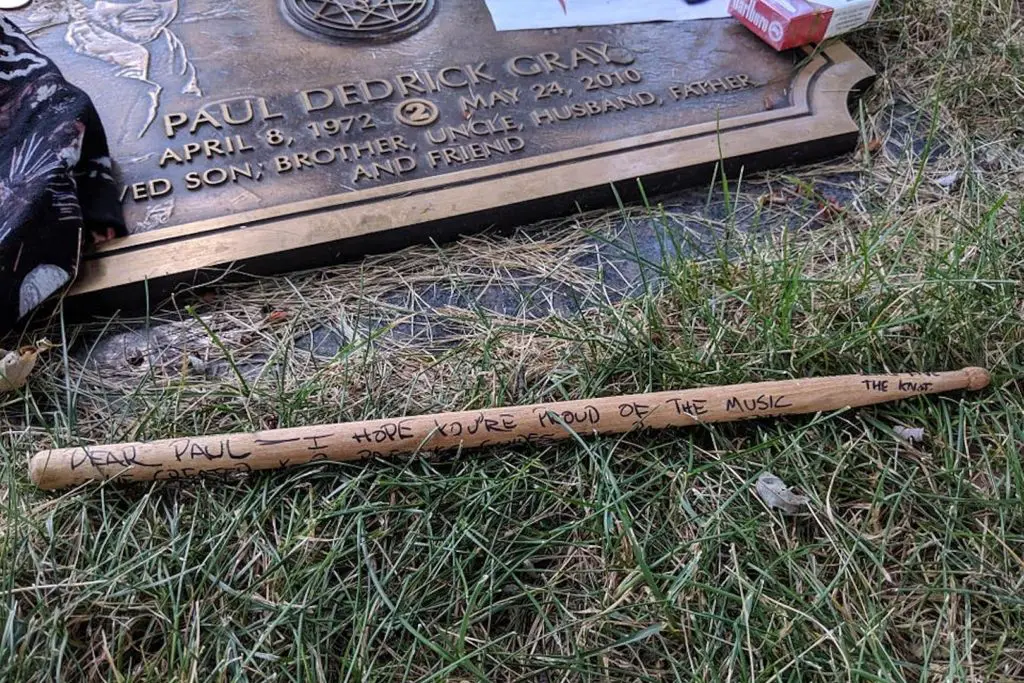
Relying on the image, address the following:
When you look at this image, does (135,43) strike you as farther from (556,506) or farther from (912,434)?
Result: (912,434)

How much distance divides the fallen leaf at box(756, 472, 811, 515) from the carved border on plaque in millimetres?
720

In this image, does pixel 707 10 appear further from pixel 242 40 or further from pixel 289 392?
pixel 289 392

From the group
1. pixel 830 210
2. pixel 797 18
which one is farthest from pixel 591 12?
pixel 830 210

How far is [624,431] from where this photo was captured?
134cm

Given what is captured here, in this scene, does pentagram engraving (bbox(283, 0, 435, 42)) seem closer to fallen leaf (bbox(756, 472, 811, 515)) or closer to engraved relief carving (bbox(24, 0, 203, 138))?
engraved relief carving (bbox(24, 0, 203, 138))

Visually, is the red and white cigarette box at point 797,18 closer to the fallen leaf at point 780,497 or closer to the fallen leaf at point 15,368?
the fallen leaf at point 780,497

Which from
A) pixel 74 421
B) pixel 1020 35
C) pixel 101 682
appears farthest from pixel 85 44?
pixel 1020 35

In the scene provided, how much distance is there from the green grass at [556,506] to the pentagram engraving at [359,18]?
2.01 ft

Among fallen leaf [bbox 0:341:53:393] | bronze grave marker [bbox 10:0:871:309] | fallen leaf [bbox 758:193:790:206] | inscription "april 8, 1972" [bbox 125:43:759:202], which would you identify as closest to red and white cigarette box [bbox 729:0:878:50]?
bronze grave marker [bbox 10:0:871:309]

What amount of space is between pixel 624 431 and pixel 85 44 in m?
1.46

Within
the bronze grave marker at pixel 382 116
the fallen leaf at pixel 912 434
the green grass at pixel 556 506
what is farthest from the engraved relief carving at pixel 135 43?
the fallen leaf at pixel 912 434

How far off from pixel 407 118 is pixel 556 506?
91 centimetres

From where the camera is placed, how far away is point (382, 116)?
5.72ft

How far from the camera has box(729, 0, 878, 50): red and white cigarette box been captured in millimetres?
1921
